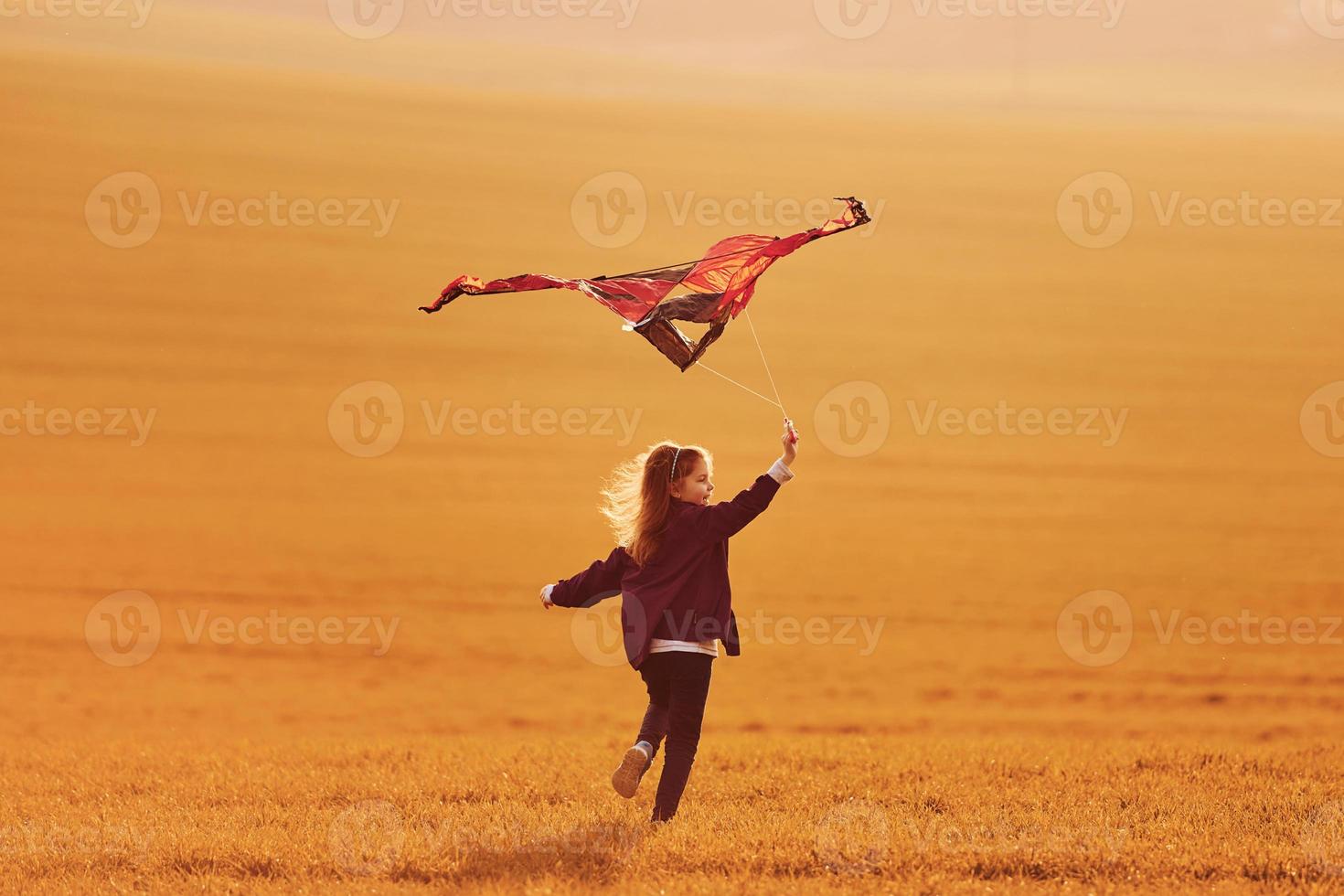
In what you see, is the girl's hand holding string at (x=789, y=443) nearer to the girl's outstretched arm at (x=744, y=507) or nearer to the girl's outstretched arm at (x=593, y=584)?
the girl's outstretched arm at (x=744, y=507)

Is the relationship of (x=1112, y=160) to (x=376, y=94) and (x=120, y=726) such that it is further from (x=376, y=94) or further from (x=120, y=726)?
(x=120, y=726)

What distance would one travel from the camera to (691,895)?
402 centimetres

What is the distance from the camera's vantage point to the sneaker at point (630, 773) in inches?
183

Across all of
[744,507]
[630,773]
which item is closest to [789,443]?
[744,507]

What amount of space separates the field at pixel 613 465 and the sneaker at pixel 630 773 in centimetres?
20

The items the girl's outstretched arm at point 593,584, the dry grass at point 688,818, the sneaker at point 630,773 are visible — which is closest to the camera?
the dry grass at point 688,818

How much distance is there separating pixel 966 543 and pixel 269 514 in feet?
21.8

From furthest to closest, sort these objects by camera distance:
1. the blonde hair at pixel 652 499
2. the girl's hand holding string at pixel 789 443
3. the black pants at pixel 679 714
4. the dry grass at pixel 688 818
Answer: the blonde hair at pixel 652 499 < the black pants at pixel 679 714 < the girl's hand holding string at pixel 789 443 < the dry grass at pixel 688 818

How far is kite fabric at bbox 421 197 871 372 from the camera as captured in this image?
498 cm

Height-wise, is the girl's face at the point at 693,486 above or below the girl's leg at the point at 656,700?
above

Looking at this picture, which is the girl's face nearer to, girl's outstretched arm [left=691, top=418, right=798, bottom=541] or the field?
girl's outstretched arm [left=691, top=418, right=798, bottom=541]

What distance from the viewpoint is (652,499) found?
16.0 feet

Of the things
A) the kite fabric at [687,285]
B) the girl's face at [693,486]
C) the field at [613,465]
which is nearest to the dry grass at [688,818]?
the field at [613,465]

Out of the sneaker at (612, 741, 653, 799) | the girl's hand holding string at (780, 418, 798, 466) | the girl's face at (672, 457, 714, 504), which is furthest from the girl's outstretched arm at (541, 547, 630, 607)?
the girl's hand holding string at (780, 418, 798, 466)
